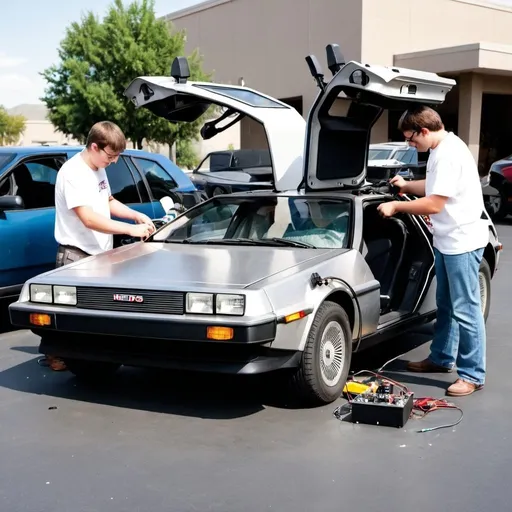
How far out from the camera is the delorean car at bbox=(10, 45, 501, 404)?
4.31m

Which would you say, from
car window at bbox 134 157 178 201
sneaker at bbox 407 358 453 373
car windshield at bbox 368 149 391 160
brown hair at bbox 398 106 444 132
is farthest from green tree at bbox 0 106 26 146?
brown hair at bbox 398 106 444 132

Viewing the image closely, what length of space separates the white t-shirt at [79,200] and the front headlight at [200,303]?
1.49m

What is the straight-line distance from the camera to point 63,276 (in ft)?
15.7

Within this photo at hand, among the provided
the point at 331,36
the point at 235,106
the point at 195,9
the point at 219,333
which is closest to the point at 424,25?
the point at 331,36

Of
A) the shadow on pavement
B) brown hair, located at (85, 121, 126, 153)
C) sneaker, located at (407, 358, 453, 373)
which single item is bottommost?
the shadow on pavement

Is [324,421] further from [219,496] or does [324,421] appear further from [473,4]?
[473,4]

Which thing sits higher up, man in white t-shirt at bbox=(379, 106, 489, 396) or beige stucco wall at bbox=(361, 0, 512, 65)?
beige stucco wall at bbox=(361, 0, 512, 65)

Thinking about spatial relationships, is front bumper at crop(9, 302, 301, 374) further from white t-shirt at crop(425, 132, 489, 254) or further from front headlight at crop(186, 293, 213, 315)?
white t-shirt at crop(425, 132, 489, 254)

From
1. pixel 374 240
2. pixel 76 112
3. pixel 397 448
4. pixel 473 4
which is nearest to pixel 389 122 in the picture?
pixel 473 4

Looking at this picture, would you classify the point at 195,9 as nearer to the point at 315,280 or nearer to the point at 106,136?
the point at 106,136

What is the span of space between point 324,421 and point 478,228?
168 centimetres

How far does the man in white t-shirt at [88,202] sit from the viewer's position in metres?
5.34

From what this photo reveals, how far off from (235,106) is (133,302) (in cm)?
247

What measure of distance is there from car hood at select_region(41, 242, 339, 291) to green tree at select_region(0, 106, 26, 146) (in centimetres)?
6040
